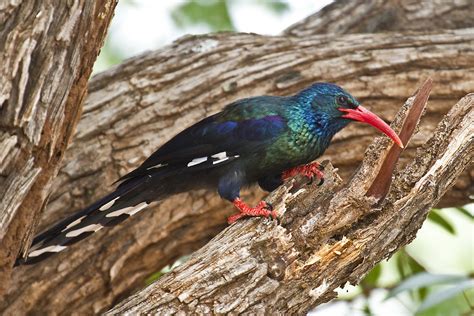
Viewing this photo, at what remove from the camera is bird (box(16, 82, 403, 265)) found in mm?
4832

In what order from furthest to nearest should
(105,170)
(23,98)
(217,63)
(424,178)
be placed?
(217,63) → (105,170) → (424,178) → (23,98)

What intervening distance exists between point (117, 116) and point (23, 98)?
2.12 meters

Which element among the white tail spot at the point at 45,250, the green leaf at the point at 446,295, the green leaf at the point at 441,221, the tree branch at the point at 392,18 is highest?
the tree branch at the point at 392,18

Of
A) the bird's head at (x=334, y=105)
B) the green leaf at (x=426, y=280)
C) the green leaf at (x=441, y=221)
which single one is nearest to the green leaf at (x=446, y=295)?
the green leaf at (x=426, y=280)

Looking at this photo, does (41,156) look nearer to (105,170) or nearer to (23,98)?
(23,98)

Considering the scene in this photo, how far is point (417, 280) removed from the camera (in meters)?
4.23

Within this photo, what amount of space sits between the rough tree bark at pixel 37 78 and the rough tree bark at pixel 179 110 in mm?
1763

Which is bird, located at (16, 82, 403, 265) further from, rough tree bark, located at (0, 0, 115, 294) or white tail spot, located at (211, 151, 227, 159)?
rough tree bark, located at (0, 0, 115, 294)

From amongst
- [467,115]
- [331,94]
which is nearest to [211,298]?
[467,115]

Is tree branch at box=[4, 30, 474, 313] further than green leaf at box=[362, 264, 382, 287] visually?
No

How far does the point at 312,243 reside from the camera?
3.75m

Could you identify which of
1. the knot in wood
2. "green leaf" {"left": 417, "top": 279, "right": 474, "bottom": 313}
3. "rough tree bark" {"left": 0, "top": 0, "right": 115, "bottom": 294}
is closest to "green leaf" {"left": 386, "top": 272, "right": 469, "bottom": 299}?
"green leaf" {"left": 417, "top": 279, "right": 474, "bottom": 313}

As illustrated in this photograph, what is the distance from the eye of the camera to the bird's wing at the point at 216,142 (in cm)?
483

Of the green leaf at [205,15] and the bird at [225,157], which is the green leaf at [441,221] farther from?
the green leaf at [205,15]
